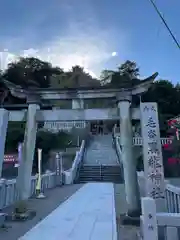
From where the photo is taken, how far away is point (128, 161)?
717 cm

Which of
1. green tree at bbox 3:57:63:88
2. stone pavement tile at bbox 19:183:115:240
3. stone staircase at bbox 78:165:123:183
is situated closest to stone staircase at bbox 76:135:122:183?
stone staircase at bbox 78:165:123:183

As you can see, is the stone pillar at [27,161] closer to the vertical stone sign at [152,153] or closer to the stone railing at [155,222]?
the vertical stone sign at [152,153]

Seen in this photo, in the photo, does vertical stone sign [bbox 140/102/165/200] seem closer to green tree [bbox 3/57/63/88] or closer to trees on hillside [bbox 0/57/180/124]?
trees on hillside [bbox 0/57/180/124]

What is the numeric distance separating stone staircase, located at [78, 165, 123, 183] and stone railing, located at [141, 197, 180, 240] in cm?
1447

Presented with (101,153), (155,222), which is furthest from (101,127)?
(155,222)

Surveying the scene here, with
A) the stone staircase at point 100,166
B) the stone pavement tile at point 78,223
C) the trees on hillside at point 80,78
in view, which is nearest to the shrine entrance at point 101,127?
the trees on hillside at point 80,78

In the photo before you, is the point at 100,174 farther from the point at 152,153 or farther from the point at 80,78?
the point at 80,78

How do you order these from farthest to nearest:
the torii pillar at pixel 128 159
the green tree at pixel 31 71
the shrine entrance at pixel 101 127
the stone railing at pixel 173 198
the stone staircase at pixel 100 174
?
the green tree at pixel 31 71, the shrine entrance at pixel 101 127, the stone staircase at pixel 100 174, the torii pillar at pixel 128 159, the stone railing at pixel 173 198

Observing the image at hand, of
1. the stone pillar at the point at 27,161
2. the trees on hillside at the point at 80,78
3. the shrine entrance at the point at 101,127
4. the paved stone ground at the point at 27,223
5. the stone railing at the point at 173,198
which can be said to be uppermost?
the trees on hillside at the point at 80,78

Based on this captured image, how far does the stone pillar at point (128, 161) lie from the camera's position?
6.79m

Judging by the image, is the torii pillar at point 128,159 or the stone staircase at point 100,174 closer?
the torii pillar at point 128,159

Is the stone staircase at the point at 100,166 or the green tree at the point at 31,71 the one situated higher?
the green tree at the point at 31,71

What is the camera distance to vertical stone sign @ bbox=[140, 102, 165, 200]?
6.09 metres

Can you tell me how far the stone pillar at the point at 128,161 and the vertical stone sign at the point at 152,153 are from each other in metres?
0.64
